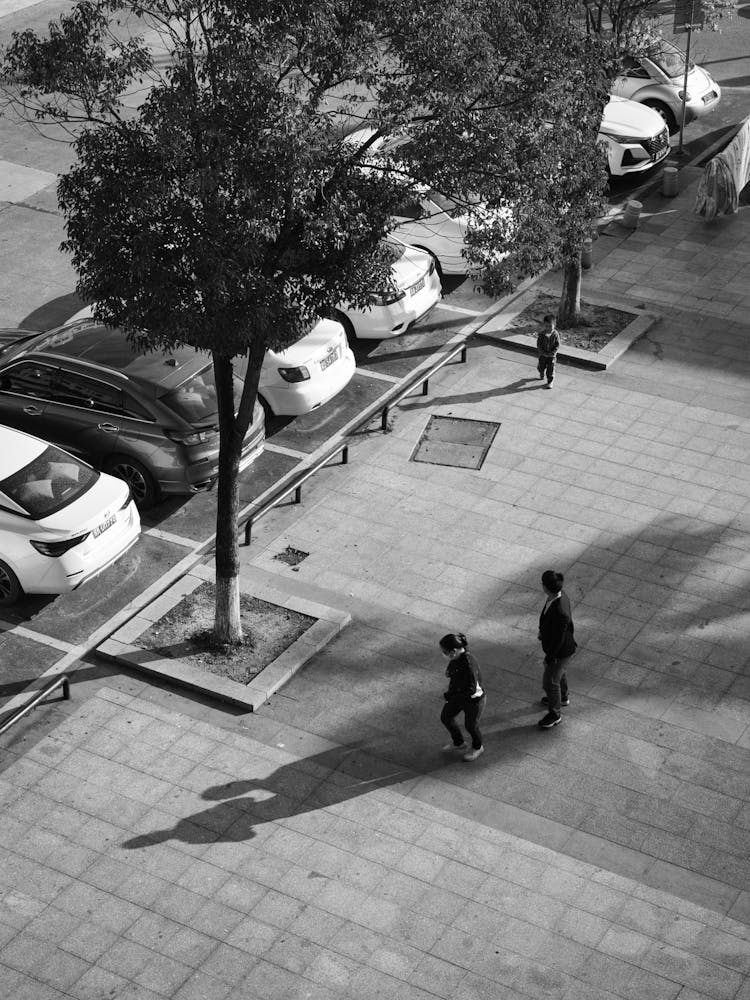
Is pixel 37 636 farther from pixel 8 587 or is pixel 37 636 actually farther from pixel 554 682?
pixel 554 682

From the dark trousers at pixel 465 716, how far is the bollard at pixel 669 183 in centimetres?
1411

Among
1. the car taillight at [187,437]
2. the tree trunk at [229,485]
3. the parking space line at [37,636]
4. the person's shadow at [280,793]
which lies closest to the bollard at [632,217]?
the car taillight at [187,437]

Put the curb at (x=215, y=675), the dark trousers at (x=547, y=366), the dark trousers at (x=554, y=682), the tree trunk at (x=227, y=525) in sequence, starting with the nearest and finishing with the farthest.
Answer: the dark trousers at (x=554, y=682) < the tree trunk at (x=227, y=525) < the curb at (x=215, y=675) < the dark trousers at (x=547, y=366)

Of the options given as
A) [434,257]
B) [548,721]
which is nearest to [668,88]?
[434,257]

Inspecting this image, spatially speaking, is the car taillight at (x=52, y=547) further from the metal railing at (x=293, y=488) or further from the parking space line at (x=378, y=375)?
the parking space line at (x=378, y=375)

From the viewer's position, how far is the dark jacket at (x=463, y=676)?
428 inches

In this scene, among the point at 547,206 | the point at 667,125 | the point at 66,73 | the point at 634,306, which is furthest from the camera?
the point at 667,125

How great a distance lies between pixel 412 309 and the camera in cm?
1817

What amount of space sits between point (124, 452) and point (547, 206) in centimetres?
565

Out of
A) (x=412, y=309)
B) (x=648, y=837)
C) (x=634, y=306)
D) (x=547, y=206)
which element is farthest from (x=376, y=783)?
(x=634, y=306)

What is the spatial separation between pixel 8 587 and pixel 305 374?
4.70 metres

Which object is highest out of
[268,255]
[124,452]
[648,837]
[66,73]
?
[66,73]

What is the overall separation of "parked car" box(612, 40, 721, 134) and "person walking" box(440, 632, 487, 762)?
17.5 metres

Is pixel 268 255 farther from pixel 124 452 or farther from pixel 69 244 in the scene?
pixel 124 452
